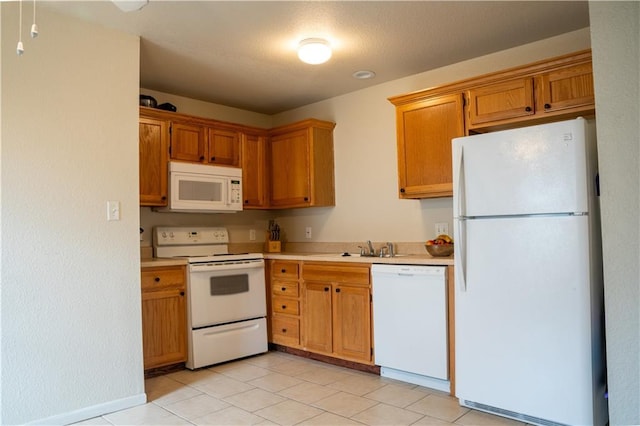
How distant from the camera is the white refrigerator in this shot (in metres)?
2.34

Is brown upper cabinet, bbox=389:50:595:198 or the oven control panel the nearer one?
brown upper cabinet, bbox=389:50:595:198

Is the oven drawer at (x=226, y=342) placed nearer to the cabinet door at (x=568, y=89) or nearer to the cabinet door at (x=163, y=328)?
the cabinet door at (x=163, y=328)

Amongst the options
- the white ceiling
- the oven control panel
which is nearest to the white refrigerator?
the white ceiling

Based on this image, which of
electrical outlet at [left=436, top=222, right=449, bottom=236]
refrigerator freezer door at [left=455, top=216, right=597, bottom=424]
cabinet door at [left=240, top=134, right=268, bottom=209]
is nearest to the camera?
refrigerator freezer door at [left=455, top=216, right=597, bottom=424]

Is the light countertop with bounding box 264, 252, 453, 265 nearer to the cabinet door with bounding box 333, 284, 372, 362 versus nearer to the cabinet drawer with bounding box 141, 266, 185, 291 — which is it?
the cabinet door with bounding box 333, 284, 372, 362

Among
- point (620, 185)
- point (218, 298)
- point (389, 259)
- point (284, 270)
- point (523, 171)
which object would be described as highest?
point (523, 171)

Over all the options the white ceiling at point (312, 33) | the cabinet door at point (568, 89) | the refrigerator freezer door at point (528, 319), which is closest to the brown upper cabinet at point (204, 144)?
the white ceiling at point (312, 33)

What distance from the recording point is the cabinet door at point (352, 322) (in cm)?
345

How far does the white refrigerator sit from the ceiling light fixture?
1103 mm

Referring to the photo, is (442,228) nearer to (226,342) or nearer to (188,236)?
(226,342)

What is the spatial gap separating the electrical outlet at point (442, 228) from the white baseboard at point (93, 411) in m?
2.41

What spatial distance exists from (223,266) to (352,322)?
3.82 feet

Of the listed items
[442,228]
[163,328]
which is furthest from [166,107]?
[442,228]

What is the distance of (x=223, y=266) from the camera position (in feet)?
12.6
